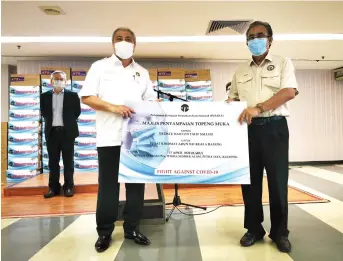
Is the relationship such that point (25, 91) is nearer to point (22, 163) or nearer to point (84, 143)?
point (22, 163)

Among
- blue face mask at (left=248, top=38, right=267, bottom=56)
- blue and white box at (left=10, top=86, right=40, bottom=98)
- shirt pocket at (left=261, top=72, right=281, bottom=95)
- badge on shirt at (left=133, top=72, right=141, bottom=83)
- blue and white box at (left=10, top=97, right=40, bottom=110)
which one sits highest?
blue and white box at (left=10, top=86, right=40, bottom=98)

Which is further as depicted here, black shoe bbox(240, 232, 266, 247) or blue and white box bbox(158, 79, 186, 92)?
blue and white box bbox(158, 79, 186, 92)

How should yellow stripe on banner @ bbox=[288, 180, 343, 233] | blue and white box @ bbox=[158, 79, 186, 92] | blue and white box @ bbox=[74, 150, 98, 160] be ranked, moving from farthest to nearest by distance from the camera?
blue and white box @ bbox=[158, 79, 186, 92] < blue and white box @ bbox=[74, 150, 98, 160] < yellow stripe on banner @ bbox=[288, 180, 343, 233]

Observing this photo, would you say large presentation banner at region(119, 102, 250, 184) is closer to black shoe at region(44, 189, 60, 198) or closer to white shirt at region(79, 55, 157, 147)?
white shirt at region(79, 55, 157, 147)

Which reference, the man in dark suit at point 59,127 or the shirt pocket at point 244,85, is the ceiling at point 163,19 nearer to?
the man in dark suit at point 59,127

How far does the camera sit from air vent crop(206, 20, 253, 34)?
4129 millimetres

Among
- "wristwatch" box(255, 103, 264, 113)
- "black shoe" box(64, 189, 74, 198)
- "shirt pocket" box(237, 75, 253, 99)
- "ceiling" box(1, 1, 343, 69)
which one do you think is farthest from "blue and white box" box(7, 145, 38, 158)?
"wristwatch" box(255, 103, 264, 113)

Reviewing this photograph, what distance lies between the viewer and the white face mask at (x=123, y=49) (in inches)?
75.4

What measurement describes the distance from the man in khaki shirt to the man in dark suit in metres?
2.53

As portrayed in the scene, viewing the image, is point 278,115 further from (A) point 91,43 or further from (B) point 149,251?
(A) point 91,43

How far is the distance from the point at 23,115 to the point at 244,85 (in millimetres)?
5009

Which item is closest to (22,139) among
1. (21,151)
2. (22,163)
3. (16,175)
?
(21,151)

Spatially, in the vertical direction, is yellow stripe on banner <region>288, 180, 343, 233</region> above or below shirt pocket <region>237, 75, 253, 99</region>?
below

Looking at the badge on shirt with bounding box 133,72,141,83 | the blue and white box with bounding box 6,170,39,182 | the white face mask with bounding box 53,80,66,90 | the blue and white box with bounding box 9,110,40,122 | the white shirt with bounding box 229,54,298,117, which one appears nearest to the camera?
the white shirt with bounding box 229,54,298,117
